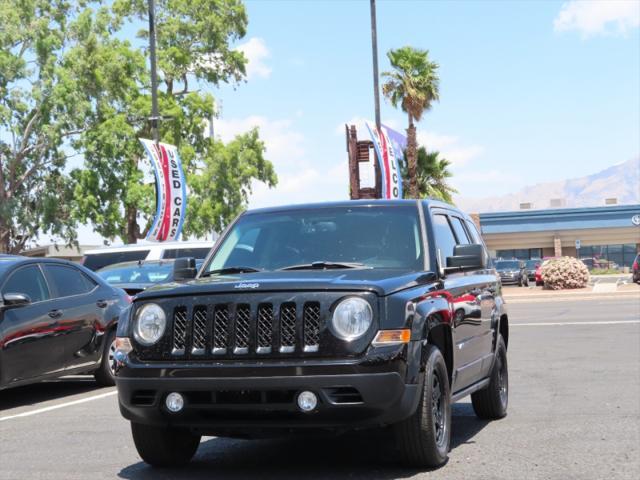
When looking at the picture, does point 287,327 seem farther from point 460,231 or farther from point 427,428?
point 460,231

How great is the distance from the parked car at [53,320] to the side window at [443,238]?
12.2 ft

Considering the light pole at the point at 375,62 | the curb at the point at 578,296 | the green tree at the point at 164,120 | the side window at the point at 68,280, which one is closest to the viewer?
the side window at the point at 68,280

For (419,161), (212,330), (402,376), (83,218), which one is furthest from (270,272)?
(83,218)

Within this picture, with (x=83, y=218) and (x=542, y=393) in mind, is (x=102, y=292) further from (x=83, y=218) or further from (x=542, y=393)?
(x=83, y=218)

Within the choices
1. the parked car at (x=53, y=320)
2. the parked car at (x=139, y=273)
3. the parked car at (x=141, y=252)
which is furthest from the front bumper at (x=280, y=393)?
the parked car at (x=141, y=252)

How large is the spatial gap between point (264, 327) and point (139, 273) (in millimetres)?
10516

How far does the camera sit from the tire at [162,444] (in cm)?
652

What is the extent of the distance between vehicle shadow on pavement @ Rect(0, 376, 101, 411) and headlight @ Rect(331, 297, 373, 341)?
5.99 meters

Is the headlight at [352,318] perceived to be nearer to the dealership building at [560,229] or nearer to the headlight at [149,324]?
the headlight at [149,324]

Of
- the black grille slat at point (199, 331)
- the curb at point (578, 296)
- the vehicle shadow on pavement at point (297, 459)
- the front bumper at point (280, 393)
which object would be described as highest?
the black grille slat at point (199, 331)

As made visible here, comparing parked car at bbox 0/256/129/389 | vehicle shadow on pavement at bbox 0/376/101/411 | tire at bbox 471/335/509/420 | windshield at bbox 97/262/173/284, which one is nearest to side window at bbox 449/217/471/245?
tire at bbox 471/335/509/420

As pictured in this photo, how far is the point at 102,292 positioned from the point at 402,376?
6.98 m

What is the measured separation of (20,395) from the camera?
11938 mm

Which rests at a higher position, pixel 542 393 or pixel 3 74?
pixel 3 74
